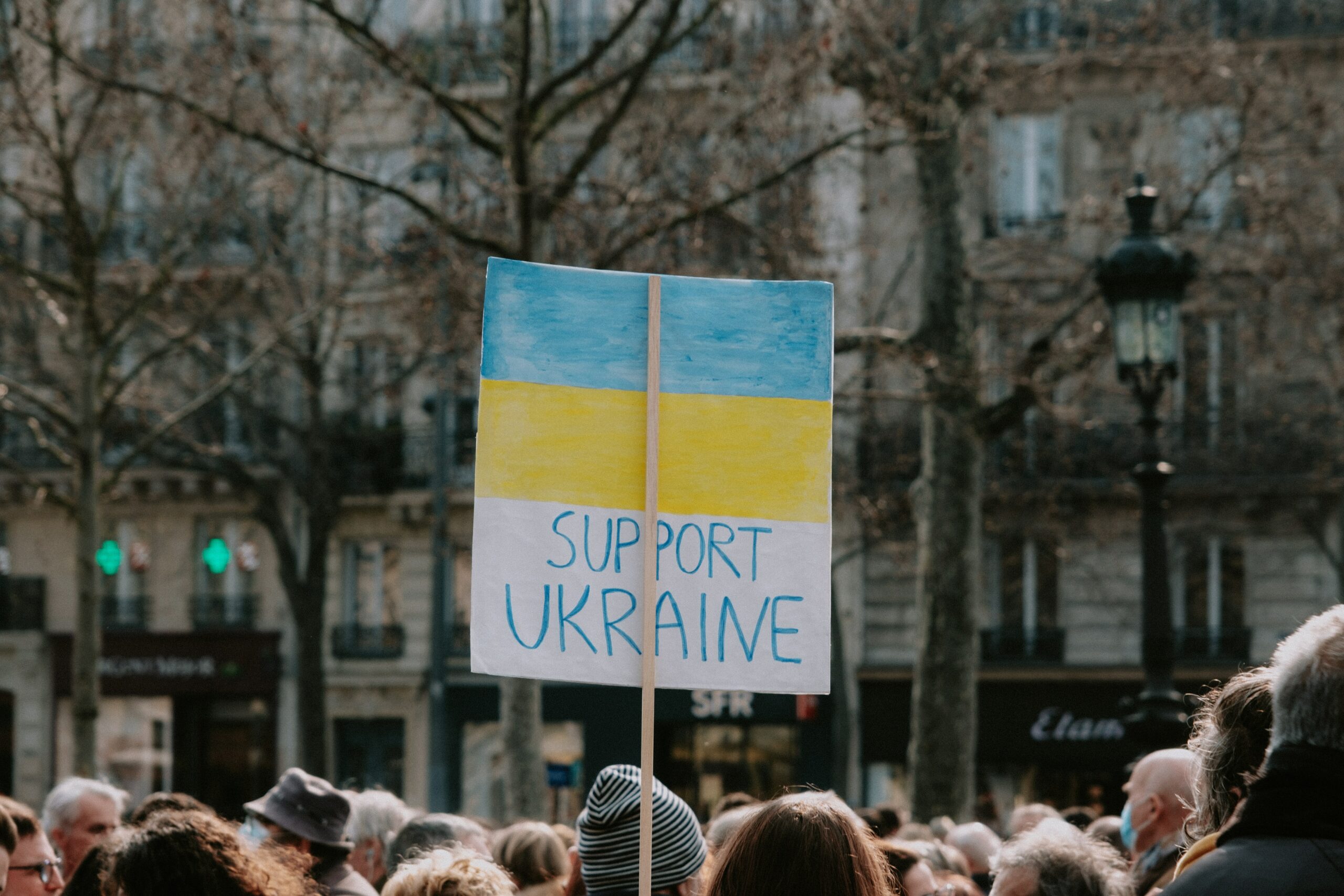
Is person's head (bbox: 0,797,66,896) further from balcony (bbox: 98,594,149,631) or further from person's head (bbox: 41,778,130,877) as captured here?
balcony (bbox: 98,594,149,631)

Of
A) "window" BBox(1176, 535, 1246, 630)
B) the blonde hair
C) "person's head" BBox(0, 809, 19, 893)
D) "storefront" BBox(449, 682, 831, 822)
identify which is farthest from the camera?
"storefront" BBox(449, 682, 831, 822)

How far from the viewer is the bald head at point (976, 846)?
706 cm

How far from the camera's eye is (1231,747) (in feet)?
10.2

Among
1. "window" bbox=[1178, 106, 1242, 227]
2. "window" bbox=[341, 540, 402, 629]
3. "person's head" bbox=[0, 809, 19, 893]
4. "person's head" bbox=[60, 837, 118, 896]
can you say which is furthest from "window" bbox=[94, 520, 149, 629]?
"person's head" bbox=[60, 837, 118, 896]

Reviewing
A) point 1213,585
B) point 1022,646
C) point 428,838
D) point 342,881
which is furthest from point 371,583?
point 342,881

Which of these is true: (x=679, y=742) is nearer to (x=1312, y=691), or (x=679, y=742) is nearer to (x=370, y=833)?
(x=370, y=833)

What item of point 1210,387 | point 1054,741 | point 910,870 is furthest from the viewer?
point 1054,741

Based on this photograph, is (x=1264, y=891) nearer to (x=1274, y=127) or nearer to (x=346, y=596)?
(x=1274, y=127)

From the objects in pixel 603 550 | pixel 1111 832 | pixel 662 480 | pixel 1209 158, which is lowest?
pixel 1111 832

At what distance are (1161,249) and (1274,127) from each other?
1019 cm

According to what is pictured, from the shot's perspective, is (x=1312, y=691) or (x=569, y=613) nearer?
(x=1312, y=691)

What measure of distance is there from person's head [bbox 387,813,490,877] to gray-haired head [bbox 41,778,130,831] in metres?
1.07

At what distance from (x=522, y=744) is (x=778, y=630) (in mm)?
8937

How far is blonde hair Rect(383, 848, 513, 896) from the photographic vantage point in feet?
11.3
